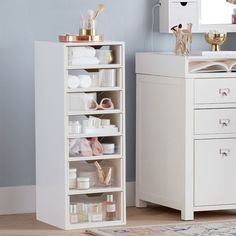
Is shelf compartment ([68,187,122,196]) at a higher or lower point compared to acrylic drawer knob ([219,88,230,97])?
lower

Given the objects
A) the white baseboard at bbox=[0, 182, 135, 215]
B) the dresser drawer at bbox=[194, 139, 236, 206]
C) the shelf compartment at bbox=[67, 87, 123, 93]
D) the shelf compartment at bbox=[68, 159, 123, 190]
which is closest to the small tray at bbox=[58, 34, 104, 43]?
the shelf compartment at bbox=[67, 87, 123, 93]

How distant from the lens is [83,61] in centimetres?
449

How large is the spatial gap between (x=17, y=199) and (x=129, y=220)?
61 cm

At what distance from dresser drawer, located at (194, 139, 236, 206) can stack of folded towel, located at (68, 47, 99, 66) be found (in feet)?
2.19

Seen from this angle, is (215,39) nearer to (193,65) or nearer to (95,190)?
(193,65)

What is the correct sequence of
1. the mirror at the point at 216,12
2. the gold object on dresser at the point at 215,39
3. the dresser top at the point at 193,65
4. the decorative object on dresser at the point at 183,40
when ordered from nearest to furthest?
the dresser top at the point at 193,65 → the decorative object on dresser at the point at 183,40 → the gold object on dresser at the point at 215,39 → the mirror at the point at 216,12

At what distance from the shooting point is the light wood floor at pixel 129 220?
4469 mm

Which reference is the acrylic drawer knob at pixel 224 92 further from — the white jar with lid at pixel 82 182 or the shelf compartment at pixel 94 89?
the white jar with lid at pixel 82 182

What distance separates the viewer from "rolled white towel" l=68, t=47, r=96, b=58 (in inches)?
176

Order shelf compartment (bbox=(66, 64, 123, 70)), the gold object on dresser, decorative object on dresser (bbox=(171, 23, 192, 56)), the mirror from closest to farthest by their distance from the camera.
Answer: shelf compartment (bbox=(66, 64, 123, 70))
decorative object on dresser (bbox=(171, 23, 192, 56))
the gold object on dresser
the mirror

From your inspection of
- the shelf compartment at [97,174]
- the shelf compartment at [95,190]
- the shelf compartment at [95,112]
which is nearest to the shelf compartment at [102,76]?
the shelf compartment at [95,112]

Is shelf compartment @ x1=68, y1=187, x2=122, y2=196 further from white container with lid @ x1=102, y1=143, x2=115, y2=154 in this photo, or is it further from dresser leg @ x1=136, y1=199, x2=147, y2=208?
dresser leg @ x1=136, y1=199, x2=147, y2=208

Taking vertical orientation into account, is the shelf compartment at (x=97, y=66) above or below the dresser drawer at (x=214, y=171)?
above

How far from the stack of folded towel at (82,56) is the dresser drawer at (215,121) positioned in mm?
588
